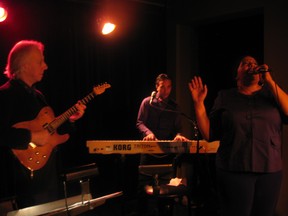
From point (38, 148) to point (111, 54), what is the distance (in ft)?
7.09

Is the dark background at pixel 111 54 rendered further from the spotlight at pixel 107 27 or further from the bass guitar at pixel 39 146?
the bass guitar at pixel 39 146

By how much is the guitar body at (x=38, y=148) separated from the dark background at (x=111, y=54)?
1.03 metres

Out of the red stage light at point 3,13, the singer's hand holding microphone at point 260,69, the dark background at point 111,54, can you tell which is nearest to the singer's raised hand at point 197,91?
the singer's hand holding microphone at point 260,69

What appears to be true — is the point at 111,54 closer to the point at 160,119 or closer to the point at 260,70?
the point at 160,119

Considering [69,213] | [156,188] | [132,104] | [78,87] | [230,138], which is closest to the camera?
[69,213]

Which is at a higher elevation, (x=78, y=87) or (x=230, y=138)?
(x=78, y=87)

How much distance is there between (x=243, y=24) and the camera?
4.58m

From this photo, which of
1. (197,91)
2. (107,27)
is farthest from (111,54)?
(197,91)

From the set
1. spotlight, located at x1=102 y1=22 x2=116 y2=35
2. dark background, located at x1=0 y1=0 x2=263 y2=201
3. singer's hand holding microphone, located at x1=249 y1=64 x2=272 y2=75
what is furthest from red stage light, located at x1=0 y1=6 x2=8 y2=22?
singer's hand holding microphone, located at x1=249 y1=64 x2=272 y2=75

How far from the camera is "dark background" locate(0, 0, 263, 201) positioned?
4.08m

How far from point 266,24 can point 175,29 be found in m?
1.39

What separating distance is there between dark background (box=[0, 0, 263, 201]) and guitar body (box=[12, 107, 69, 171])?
40.5 inches

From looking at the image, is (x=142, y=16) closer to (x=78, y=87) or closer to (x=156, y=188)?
(x=78, y=87)

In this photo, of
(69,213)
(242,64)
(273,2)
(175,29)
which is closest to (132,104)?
(175,29)
